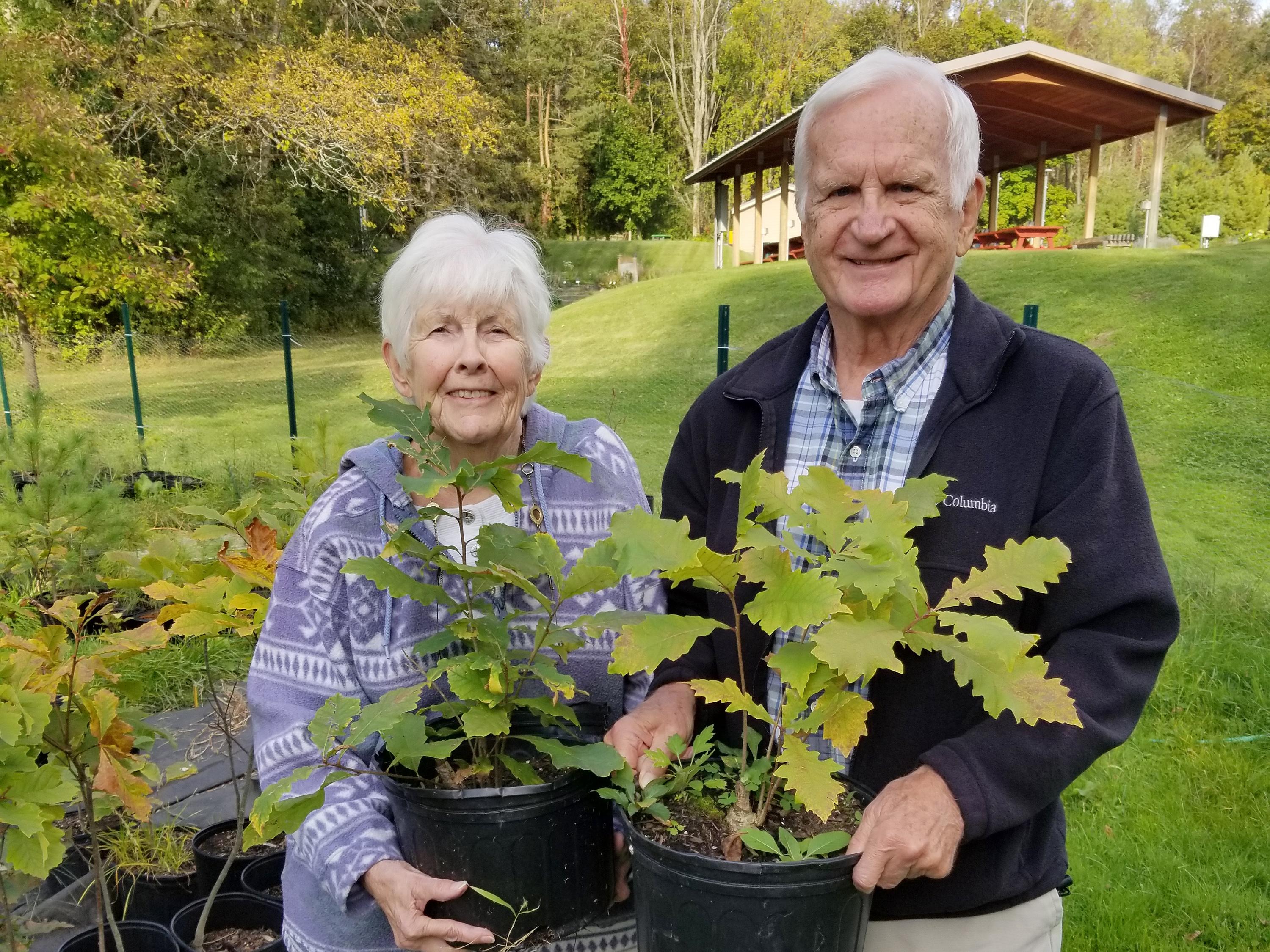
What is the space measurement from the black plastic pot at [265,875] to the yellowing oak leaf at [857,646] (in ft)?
Result: 6.74

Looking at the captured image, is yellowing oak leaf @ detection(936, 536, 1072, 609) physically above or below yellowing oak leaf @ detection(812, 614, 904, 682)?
above

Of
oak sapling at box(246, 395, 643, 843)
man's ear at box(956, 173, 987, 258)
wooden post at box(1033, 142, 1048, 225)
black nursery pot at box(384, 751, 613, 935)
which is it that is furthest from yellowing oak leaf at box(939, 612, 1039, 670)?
wooden post at box(1033, 142, 1048, 225)

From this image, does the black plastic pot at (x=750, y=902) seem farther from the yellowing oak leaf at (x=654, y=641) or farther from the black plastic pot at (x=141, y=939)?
the black plastic pot at (x=141, y=939)

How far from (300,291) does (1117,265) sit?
16.8 metres

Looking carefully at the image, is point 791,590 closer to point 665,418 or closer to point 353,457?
point 353,457

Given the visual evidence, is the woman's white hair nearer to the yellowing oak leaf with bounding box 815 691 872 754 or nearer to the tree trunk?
the yellowing oak leaf with bounding box 815 691 872 754

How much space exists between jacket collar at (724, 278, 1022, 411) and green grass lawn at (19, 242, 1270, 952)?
192cm

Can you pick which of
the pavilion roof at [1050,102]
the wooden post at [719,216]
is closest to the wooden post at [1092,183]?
the pavilion roof at [1050,102]

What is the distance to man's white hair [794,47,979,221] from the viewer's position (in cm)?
156

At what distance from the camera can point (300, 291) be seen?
2047 centimetres

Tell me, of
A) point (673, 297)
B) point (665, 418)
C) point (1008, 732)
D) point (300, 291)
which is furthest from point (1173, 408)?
point (300, 291)

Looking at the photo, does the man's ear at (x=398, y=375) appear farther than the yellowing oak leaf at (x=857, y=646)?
Yes

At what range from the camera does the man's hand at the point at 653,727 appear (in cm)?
131

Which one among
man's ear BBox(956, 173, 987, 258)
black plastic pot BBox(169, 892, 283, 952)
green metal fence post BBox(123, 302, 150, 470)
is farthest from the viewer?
green metal fence post BBox(123, 302, 150, 470)
